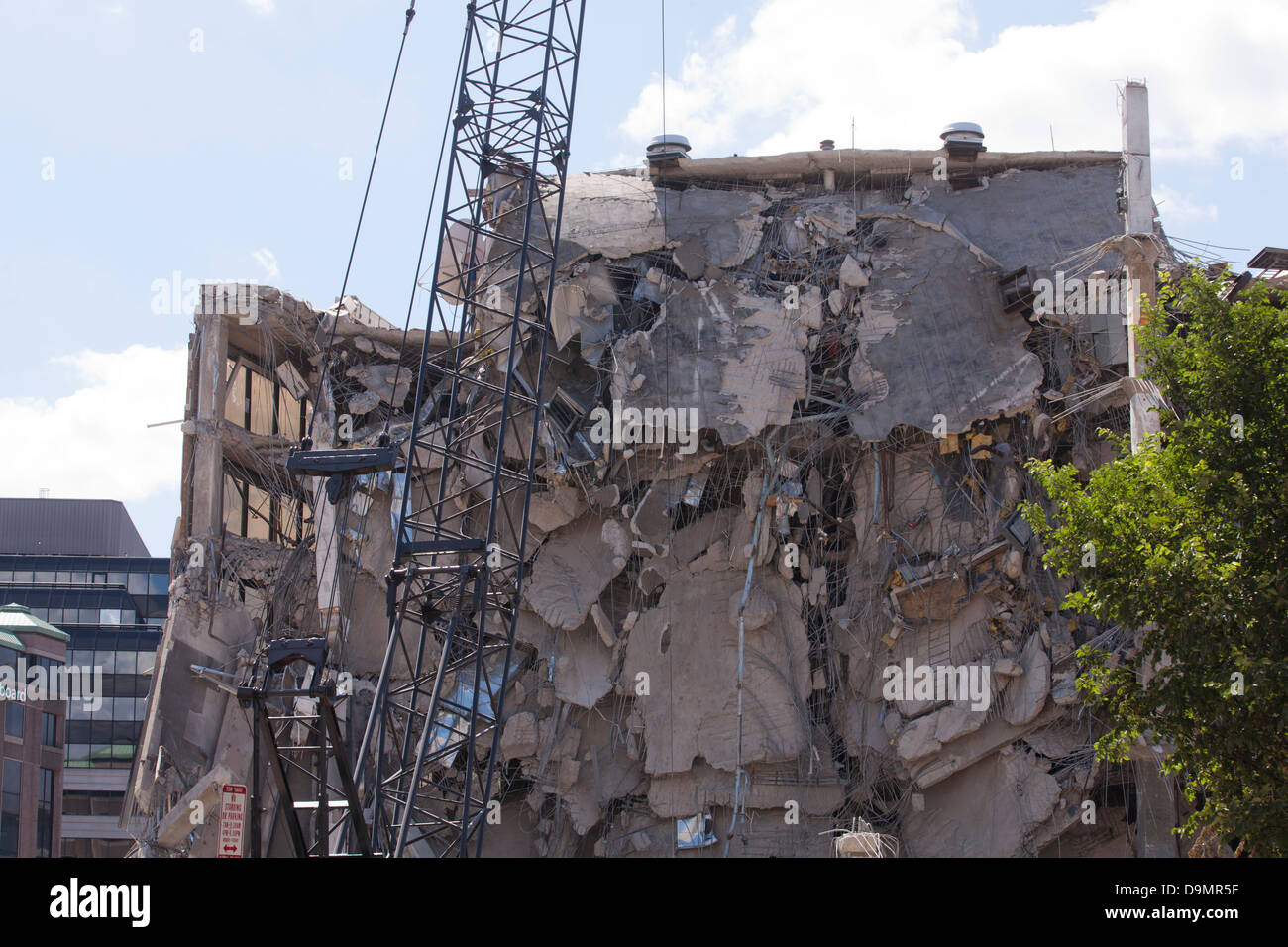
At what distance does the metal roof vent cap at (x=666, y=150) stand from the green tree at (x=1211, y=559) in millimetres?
16802

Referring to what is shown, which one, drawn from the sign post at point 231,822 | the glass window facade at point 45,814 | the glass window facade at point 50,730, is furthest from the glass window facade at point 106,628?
the sign post at point 231,822

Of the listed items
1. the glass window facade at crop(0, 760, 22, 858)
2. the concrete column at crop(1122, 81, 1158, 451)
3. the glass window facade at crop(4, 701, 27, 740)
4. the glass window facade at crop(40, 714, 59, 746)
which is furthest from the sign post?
the glass window facade at crop(40, 714, 59, 746)

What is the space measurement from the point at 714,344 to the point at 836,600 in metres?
5.82

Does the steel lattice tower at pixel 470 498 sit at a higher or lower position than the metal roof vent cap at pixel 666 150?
lower

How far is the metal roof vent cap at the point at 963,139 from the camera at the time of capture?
31375 mm

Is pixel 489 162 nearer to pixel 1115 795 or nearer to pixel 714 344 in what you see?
pixel 714 344

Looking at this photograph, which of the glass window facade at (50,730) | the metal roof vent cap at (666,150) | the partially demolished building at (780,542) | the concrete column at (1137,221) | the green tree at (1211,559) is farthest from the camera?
the glass window facade at (50,730)

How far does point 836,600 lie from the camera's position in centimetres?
2866

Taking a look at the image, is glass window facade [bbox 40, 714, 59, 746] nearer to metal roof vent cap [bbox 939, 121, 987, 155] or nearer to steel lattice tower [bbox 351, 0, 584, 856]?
Answer: steel lattice tower [bbox 351, 0, 584, 856]

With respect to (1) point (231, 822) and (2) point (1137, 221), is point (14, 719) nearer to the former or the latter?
(1) point (231, 822)

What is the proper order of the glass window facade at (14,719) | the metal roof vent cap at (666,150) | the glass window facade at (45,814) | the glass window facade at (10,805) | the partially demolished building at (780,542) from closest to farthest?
the partially demolished building at (780,542), the metal roof vent cap at (666,150), the glass window facade at (10,805), the glass window facade at (14,719), the glass window facade at (45,814)

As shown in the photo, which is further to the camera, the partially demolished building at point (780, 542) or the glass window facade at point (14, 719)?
the glass window facade at point (14, 719)

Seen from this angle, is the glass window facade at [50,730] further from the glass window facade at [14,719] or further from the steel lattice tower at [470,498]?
the steel lattice tower at [470,498]
